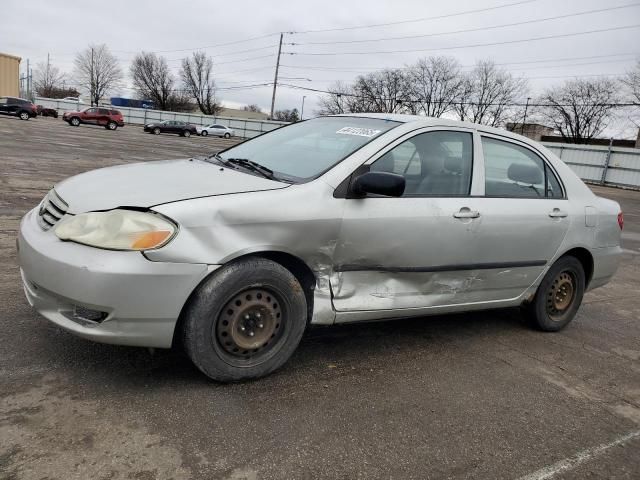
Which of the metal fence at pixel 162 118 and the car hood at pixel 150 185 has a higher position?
the car hood at pixel 150 185

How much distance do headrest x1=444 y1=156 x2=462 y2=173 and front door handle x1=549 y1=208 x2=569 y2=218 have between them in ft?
3.11

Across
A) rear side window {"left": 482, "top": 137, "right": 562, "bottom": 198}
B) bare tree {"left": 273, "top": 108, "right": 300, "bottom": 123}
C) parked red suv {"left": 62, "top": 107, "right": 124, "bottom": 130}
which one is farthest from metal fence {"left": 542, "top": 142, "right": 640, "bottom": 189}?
bare tree {"left": 273, "top": 108, "right": 300, "bottom": 123}

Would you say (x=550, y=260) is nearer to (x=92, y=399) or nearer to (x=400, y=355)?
(x=400, y=355)

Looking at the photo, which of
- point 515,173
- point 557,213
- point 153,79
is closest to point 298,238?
point 515,173

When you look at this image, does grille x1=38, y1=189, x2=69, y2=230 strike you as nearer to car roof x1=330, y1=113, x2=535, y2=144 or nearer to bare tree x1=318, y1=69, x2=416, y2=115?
car roof x1=330, y1=113, x2=535, y2=144

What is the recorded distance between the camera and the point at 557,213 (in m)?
4.23

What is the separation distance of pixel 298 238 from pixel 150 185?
858mm

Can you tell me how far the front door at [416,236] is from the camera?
3.18m

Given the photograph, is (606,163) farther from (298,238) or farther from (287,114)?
(287,114)

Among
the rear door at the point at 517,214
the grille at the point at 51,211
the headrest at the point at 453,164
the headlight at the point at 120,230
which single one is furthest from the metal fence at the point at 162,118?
the headlight at the point at 120,230

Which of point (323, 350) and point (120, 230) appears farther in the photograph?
point (323, 350)

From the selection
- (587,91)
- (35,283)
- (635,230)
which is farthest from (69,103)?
(35,283)

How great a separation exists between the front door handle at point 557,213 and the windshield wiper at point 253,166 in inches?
90.2

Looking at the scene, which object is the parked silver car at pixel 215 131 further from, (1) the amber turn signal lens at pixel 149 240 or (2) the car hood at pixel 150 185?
(1) the amber turn signal lens at pixel 149 240
